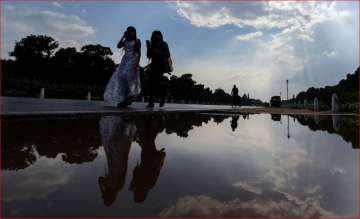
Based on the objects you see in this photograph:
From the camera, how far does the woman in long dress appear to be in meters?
8.76

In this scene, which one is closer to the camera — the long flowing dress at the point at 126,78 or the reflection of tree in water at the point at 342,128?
the reflection of tree in water at the point at 342,128

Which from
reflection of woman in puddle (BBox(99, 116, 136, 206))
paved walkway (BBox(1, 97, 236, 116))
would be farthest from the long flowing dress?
reflection of woman in puddle (BBox(99, 116, 136, 206))

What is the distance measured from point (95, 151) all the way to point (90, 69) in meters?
63.6

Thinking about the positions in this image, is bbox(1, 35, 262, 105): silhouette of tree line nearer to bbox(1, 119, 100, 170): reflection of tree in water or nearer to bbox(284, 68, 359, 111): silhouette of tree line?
bbox(284, 68, 359, 111): silhouette of tree line

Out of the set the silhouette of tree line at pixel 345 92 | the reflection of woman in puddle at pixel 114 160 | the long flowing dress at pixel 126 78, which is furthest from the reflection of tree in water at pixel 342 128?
the silhouette of tree line at pixel 345 92

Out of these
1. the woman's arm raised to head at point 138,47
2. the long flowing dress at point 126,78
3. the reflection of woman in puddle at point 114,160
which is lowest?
the reflection of woman in puddle at point 114,160

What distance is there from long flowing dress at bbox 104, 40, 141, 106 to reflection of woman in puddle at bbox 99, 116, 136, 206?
4547 mm

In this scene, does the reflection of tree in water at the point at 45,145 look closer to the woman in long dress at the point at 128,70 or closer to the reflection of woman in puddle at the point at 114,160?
the reflection of woman in puddle at the point at 114,160

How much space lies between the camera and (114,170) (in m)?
2.24

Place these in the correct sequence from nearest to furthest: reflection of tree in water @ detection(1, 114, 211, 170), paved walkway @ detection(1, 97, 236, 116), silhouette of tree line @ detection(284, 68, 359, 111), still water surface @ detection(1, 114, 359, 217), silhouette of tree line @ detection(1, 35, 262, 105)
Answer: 1. still water surface @ detection(1, 114, 359, 217)
2. reflection of tree in water @ detection(1, 114, 211, 170)
3. paved walkway @ detection(1, 97, 236, 116)
4. silhouette of tree line @ detection(284, 68, 359, 111)
5. silhouette of tree line @ detection(1, 35, 262, 105)

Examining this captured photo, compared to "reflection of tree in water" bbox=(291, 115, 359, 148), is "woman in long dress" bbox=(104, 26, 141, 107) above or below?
above

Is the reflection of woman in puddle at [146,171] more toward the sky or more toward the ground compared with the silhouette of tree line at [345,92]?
more toward the ground

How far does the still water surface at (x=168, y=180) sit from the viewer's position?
1529mm

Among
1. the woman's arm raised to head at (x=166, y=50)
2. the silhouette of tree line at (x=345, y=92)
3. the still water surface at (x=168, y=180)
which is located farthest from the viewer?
the silhouette of tree line at (x=345, y=92)
